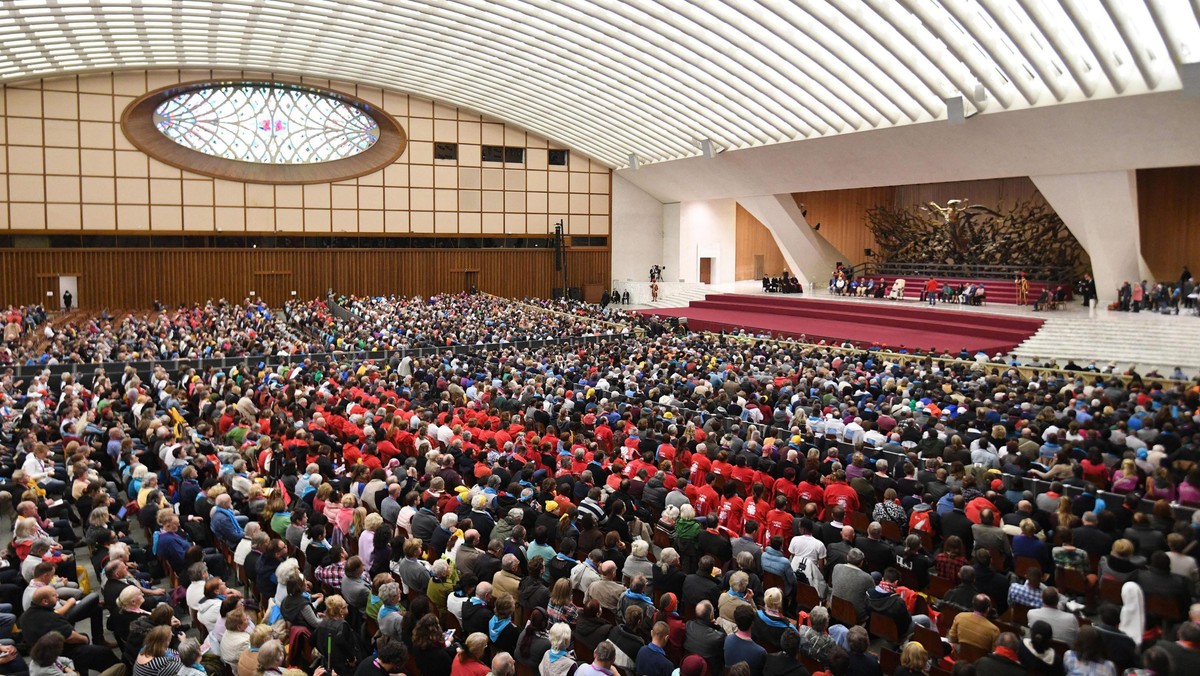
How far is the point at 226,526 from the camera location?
7.36m

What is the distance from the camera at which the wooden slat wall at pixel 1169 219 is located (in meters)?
25.0

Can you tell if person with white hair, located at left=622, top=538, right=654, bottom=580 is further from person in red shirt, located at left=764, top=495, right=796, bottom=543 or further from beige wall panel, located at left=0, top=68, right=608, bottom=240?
beige wall panel, located at left=0, top=68, right=608, bottom=240

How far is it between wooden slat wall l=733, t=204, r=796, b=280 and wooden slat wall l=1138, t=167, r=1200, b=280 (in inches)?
755

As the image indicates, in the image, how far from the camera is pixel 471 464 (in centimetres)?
920

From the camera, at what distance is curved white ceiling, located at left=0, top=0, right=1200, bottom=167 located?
17250mm

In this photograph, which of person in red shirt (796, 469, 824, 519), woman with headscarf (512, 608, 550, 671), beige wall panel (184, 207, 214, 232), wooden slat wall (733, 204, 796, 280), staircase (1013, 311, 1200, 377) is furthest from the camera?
wooden slat wall (733, 204, 796, 280)

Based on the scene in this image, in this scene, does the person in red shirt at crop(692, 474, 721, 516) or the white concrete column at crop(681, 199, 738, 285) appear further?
the white concrete column at crop(681, 199, 738, 285)

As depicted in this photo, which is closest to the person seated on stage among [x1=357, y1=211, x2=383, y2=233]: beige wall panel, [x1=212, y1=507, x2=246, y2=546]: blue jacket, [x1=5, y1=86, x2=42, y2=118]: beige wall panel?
[x1=212, y1=507, x2=246, y2=546]: blue jacket

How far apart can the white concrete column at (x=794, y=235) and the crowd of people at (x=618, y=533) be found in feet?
67.6

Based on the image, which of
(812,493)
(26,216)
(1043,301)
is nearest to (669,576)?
(812,493)

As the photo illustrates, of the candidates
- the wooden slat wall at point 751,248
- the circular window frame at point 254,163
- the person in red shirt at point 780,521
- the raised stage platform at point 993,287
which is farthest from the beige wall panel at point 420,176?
the person in red shirt at point 780,521

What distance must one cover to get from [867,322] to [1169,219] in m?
10.2

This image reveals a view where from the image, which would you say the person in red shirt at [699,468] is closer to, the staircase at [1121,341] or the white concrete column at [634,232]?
the staircase at [1121,341]

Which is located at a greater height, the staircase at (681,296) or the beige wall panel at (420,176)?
the beige wall panel at (420,176)
